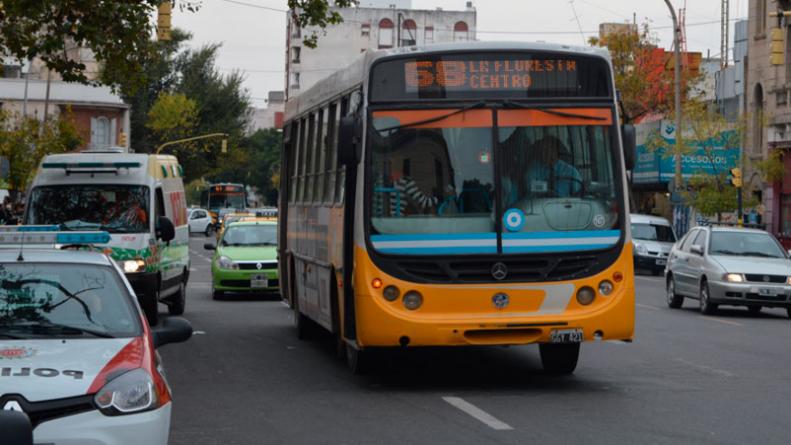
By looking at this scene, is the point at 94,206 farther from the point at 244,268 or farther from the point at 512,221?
the point at 512,221

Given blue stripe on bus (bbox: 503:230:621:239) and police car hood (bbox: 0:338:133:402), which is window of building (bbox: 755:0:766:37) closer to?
blue stripe on bus (bbox: 503:230:621:239)

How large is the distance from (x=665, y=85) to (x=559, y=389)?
5958 cm

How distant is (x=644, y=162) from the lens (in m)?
66.8

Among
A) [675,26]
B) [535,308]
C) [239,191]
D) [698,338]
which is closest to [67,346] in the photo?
[535,308]

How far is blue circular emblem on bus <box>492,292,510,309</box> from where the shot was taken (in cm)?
1291

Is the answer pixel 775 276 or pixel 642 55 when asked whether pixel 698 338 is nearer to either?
pixel 775 276

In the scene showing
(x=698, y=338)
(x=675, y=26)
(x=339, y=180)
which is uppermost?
(x=675, y=26)

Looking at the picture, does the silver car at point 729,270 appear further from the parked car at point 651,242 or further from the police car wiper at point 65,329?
the police car wiper at point 65,329

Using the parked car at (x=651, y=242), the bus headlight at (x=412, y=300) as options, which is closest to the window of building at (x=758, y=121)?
the parked car at (x=651, y=242)

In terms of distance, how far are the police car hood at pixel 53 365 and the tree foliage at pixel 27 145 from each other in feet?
129

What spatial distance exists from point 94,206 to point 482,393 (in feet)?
31.4

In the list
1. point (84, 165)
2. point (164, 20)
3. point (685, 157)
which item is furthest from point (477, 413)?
point (685, 157)

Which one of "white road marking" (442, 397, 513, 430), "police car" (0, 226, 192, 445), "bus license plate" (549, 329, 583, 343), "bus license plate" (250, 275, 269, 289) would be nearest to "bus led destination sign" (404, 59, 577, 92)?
"bus license plate" (549, 329, 583, 343)

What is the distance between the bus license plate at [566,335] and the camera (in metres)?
12.9
